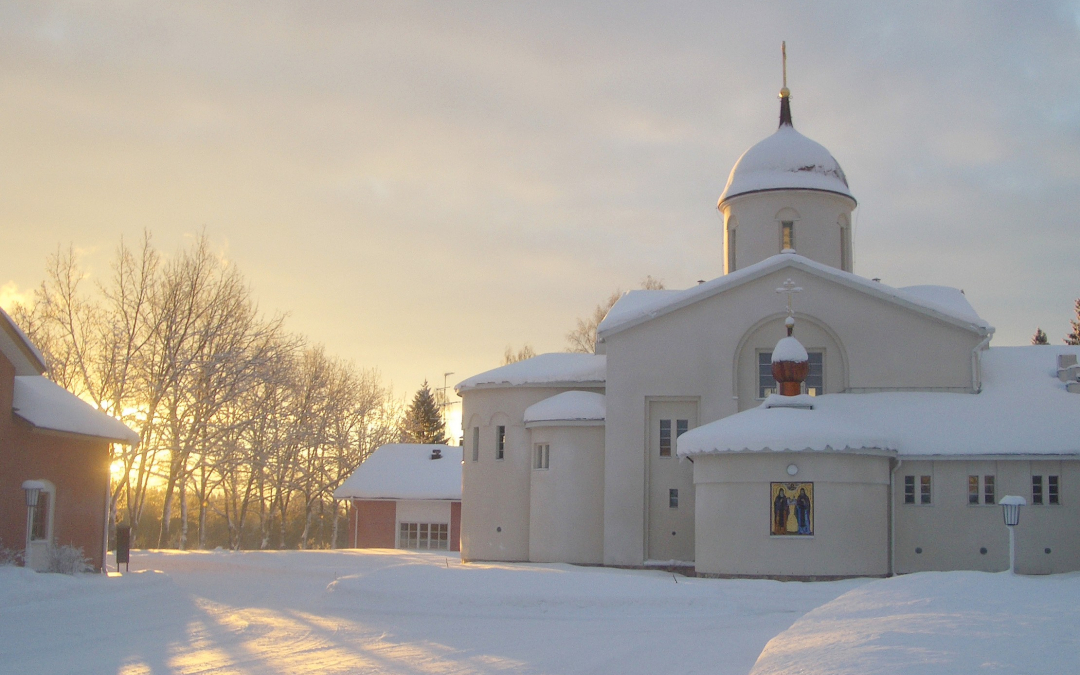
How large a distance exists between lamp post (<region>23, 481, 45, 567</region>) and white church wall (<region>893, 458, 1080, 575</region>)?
720 inches

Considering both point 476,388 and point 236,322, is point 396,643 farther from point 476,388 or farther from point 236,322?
point 236,322

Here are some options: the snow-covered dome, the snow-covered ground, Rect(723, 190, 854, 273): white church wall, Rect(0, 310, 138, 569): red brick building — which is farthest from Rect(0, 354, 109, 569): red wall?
the snow-covered dome

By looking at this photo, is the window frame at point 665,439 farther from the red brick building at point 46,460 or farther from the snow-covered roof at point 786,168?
the red brick building at point 46,460

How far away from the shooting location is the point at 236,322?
40000 mm

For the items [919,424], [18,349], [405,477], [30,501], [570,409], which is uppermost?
[18,349]

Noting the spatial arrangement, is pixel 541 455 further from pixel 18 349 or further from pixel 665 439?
pixel 18 349

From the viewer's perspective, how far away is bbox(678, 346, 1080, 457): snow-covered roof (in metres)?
22.8

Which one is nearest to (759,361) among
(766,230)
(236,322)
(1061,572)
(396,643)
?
(766,230)

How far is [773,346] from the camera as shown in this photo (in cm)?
2686

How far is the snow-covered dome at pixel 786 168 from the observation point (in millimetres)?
31453

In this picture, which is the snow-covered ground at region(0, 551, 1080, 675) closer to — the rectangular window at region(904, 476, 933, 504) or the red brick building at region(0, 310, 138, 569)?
the red brick building at region(0, 310, 138, 569)

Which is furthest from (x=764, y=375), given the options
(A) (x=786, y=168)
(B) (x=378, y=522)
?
(B) (x=378, y=522)

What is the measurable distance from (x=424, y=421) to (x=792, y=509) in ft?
147

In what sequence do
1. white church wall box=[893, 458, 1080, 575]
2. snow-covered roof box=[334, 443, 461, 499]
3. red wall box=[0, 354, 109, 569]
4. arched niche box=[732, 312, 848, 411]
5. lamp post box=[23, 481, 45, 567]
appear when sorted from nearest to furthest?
lamp post box=[23, 481, 45, 567] < red wall box=[0, 354, 109, 569] < white church wall box=[893, 458, 1080, 575] < arched niche box=[732, 312, 848, 411] < snow-covered roof box=[334, 443, 461, 499]
